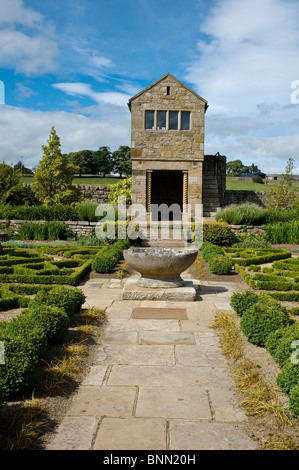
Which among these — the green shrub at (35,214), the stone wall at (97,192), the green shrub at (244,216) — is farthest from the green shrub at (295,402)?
the stone wall at (97,192)

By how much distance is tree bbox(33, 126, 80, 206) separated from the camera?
2025 cm

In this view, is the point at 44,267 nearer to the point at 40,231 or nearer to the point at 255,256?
the point at 255,256

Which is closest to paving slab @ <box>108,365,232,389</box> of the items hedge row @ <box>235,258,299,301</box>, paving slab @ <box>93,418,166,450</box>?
paving slab @ <box>93,418,166,450</box>

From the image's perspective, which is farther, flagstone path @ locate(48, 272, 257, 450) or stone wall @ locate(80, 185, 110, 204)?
stone wall @ locate(80, 185, 110, 204)

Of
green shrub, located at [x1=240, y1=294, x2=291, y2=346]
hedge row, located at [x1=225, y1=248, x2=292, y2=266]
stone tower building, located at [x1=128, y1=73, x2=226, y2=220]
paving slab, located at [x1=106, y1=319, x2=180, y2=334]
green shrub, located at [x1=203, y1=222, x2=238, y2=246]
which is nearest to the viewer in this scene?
green shrub, located at [x1=240, y1=294, x2=291, y2=346]

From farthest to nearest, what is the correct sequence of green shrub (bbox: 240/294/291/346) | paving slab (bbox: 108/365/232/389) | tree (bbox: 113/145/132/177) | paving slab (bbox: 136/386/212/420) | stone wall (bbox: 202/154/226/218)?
1. tree (bbox: 113/145/132/177)
2. stone wall (bbox: 202/154/226/218)
3. green shrub (bbox: 240/294/291/346)
4. paving slab (bbox: 108/365/232/389)
5. paving slab (bbox: 136/386/212/420)

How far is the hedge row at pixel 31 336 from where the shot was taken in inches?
143

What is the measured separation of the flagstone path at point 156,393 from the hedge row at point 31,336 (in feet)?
1.79

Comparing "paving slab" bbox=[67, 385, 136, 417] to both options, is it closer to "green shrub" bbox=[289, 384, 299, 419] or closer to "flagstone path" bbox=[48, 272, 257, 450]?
"flagstone path" bbox=[48, 272, 257, 450]

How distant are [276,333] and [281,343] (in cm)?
36

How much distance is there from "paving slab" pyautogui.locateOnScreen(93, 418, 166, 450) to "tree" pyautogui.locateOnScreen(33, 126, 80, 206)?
57.9 ft

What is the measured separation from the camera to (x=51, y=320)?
496 cm

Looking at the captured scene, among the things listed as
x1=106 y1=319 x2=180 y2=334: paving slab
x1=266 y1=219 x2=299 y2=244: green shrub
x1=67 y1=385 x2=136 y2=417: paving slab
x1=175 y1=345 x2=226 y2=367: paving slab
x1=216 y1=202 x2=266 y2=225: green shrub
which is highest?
x1=216 y1=202 x2=266 y2=225: green shrub
